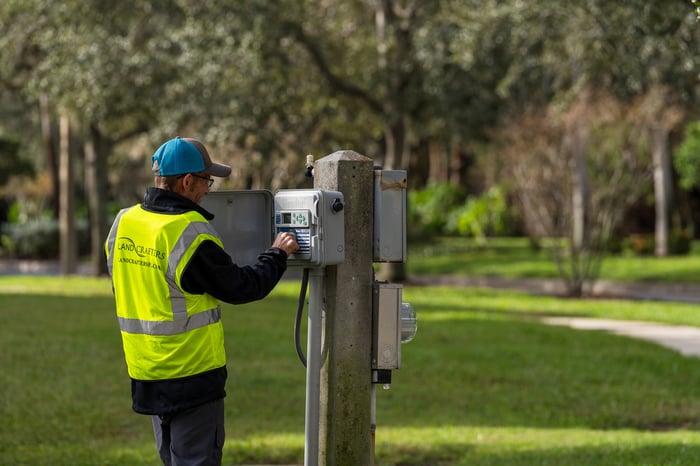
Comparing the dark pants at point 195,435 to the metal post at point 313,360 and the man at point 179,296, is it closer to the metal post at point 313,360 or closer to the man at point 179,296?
the man at point 179,296

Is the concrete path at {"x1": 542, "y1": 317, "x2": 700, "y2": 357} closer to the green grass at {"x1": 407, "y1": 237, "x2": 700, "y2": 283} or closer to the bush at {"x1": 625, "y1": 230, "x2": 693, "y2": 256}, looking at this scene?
the green grass at {"x1": 407, "y1": 237, "x2": 700, "y2": 283}

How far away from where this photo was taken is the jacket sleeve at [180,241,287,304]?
487cm

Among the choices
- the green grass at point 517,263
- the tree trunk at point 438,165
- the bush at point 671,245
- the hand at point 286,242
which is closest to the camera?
the hand at point 286,242

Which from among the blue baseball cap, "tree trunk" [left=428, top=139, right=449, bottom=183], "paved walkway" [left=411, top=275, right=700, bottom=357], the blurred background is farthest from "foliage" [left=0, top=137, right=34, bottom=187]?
the blue baseball cap

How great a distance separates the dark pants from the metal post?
1.88 ft

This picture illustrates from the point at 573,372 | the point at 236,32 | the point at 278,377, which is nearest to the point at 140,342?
the point at 278,377

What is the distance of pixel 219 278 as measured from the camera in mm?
4879

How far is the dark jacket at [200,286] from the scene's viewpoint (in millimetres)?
4883

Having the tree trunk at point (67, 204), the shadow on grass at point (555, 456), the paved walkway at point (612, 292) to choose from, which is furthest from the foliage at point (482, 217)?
the shadow on grass at point (555, 456)

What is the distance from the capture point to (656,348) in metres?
14.6

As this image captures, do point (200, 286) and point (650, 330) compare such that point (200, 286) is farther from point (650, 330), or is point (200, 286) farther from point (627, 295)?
point (627, 295)

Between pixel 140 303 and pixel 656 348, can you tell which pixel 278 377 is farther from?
pixel 140 303

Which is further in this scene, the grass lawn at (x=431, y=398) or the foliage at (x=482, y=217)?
the foliage at (x=482, y=217)

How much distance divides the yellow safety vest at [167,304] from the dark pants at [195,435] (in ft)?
0.59
